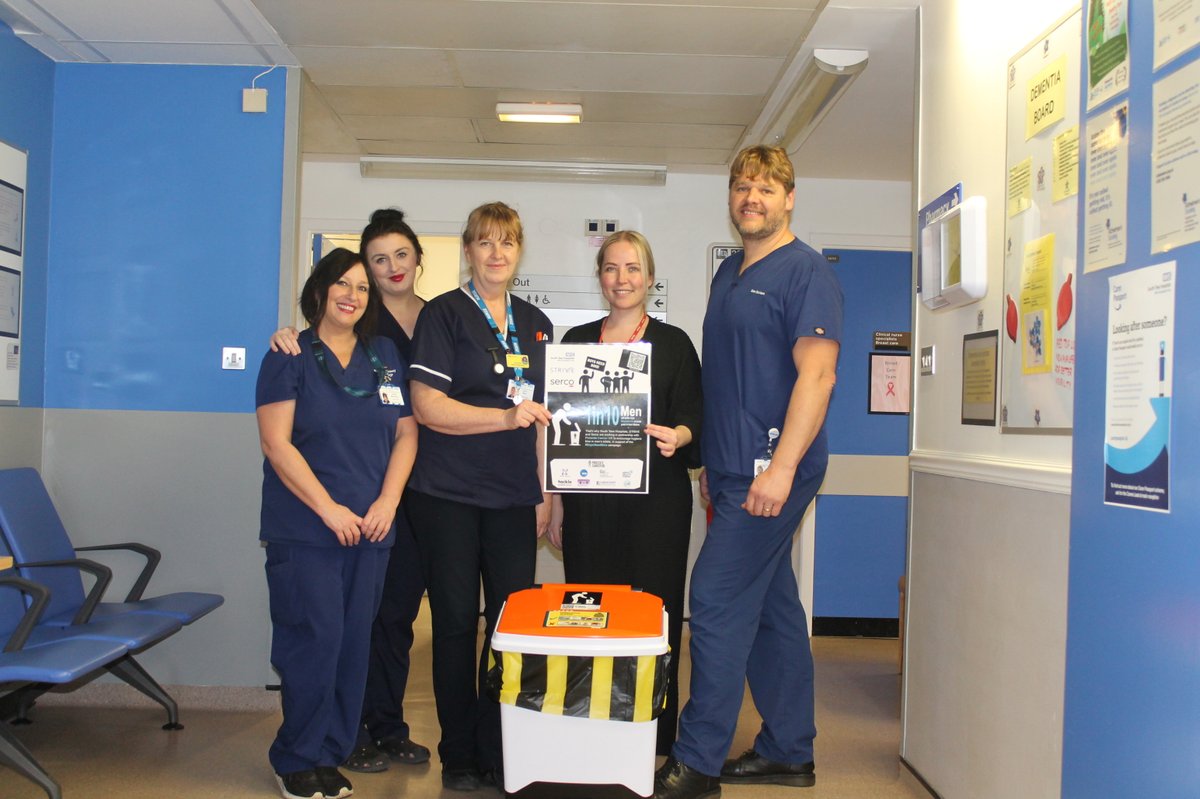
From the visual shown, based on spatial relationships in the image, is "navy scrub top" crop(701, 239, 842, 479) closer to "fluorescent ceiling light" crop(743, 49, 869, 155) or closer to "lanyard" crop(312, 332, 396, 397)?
"lanyard" crop(312, 332, 396, 397)

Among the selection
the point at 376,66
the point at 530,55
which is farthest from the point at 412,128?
the point at 530,55

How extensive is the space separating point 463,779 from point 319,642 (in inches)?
24.1

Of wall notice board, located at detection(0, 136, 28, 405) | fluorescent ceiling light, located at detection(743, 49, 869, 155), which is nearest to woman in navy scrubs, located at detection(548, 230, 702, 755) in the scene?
fluorescent ceiling light, located at detection(743, 49, 869, 155)

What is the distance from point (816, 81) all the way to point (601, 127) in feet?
4.36

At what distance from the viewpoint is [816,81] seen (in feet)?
14.0

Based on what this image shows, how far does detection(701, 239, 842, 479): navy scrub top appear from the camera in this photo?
2.74 meters

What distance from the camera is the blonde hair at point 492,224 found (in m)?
2.85

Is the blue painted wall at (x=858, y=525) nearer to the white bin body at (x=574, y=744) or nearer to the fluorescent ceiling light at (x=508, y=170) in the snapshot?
the fluorescent ceiling light at (x=508, y=170)

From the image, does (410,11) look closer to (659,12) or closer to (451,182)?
(659,12)

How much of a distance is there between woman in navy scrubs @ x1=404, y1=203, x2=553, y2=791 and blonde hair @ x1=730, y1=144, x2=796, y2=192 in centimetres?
68

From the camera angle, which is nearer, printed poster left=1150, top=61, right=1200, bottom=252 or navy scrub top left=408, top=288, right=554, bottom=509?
printed poster left=1150, top=61, right=1200, bottom=252

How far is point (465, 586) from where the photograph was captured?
2.83 m

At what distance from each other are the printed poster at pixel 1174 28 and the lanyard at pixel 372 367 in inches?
84.2

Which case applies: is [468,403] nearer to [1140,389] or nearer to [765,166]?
[765,166]
